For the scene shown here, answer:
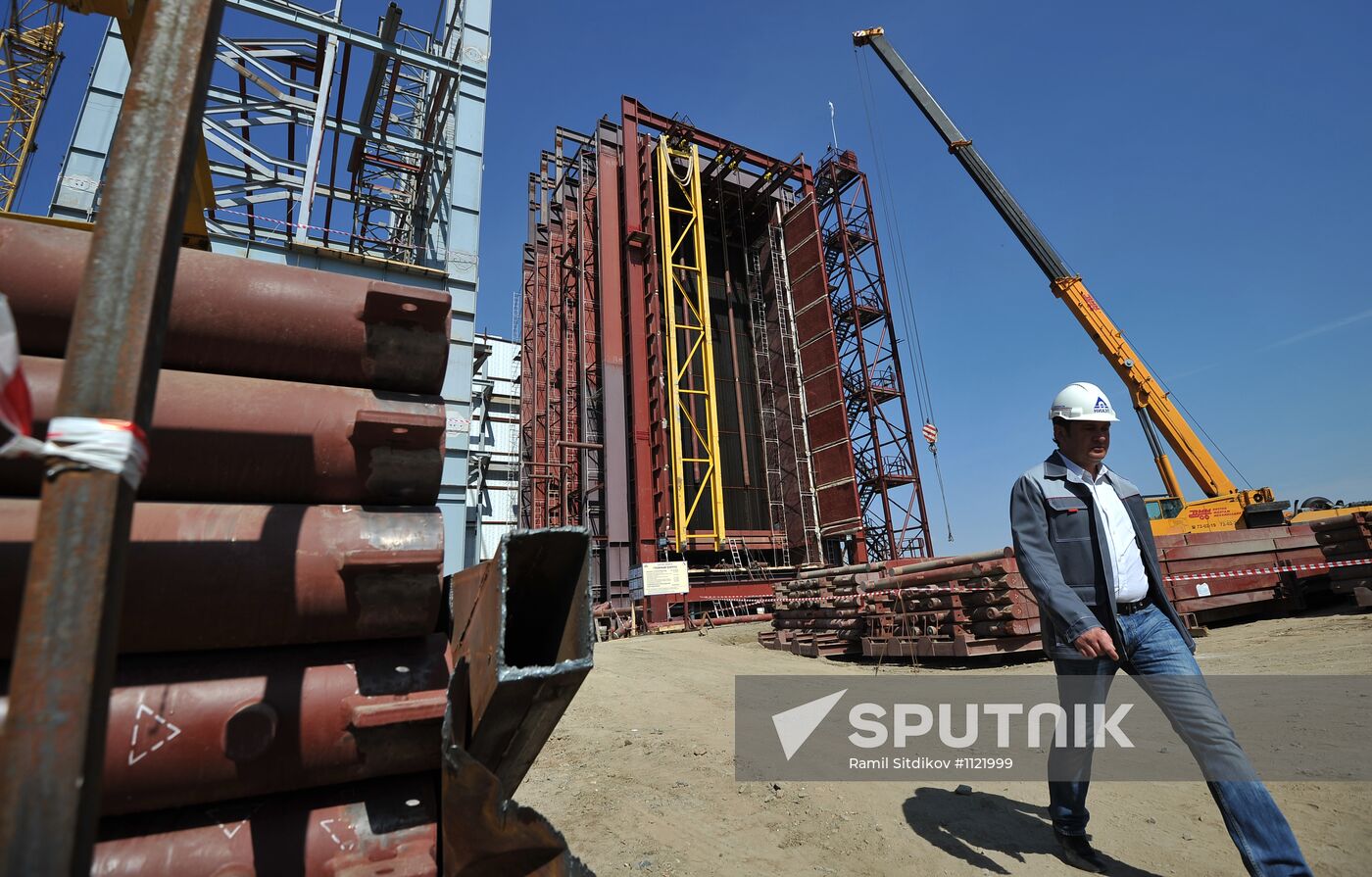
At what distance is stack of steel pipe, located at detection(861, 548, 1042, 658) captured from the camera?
823 cm

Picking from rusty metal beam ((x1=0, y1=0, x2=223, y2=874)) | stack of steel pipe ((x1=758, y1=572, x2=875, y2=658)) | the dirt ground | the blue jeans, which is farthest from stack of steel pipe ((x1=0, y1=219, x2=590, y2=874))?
stack of steel pipe ((x1=758, y1=572, x2=875, y2=658))

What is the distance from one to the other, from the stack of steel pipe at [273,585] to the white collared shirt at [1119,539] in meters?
2.51

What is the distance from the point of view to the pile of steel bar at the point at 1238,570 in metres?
10.4

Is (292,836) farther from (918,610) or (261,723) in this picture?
(918,610)

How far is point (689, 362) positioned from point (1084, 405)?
724 inches

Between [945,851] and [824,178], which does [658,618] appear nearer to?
[945,851]

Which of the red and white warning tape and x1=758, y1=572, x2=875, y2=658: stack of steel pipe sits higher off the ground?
the red and white warning tape

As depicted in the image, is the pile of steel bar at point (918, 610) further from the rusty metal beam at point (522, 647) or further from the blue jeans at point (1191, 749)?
the rusty metal beam at point (522, 647)

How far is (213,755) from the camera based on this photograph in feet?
5.44

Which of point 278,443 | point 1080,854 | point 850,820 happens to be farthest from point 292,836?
point 1080,854

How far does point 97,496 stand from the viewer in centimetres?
109

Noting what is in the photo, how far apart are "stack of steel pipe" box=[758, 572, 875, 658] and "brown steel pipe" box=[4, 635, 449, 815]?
9.52m

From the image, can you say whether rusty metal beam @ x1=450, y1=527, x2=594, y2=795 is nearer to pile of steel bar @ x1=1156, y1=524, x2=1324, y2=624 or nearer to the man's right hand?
the man's right hand

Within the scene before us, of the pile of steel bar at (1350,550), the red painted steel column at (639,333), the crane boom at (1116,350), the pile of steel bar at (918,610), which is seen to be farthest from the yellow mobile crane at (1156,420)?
the red painted steel column at (639,333)
